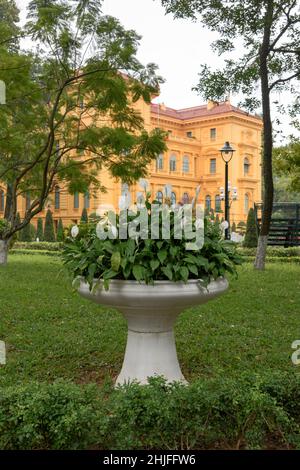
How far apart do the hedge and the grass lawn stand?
56 cm

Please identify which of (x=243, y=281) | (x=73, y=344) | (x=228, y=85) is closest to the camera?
(x=73, y=344)

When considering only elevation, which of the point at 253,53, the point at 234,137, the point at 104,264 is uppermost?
the point at 234,137

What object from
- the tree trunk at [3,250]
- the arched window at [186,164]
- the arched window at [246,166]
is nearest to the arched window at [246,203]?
the arched window at [246,166]

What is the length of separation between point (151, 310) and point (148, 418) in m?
0.80

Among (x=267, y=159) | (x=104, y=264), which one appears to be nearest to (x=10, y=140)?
(x=267, y=159)

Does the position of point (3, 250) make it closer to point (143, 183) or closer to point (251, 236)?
point (143, 183)

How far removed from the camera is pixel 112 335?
16.8 ft

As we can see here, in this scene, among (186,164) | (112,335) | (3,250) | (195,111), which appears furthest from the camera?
(195,111)

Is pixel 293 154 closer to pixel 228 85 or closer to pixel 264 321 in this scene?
pixel 228 85

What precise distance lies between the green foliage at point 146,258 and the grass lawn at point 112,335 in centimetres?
70

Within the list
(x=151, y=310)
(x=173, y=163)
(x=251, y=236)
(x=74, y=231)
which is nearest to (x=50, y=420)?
(x=151, y=310)

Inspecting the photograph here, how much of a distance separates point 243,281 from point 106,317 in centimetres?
437

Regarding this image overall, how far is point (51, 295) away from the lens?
7.75 meters

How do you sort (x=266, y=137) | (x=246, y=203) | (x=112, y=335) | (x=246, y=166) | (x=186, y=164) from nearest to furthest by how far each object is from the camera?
(x=112, y=335) → (x=266, y=137) → (x=186, y=164) → (x=246, y=203) → (x=246, y=166)
